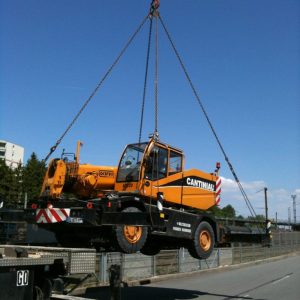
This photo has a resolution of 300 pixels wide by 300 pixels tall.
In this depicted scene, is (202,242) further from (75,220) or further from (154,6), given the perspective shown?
(154,6)

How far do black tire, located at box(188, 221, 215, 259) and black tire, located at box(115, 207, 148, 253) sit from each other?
2037 millimetres

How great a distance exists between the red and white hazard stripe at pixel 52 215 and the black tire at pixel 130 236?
110 cm

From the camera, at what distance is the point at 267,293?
634 inches

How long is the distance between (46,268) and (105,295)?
814 cm

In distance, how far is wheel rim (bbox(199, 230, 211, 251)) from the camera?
1229cm

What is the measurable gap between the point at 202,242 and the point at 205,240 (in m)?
0.19

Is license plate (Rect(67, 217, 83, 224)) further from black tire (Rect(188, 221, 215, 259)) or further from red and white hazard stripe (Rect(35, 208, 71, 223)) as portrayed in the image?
black tire (Rect(188, 221, 215, 259))

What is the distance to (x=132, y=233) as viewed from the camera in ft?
33.8

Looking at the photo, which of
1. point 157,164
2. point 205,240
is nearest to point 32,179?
point 205,240

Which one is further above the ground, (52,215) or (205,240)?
(52,215)

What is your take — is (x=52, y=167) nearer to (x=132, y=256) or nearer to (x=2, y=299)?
(x=2, y=299)

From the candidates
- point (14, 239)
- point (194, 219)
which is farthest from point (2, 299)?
point (14, 239)

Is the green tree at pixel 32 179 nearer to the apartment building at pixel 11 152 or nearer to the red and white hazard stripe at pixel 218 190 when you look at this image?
the red and white hazard stripe at pixel 218 190

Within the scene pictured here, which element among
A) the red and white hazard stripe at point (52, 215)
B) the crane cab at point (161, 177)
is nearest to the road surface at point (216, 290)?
the crane cab at point (161, 177)
